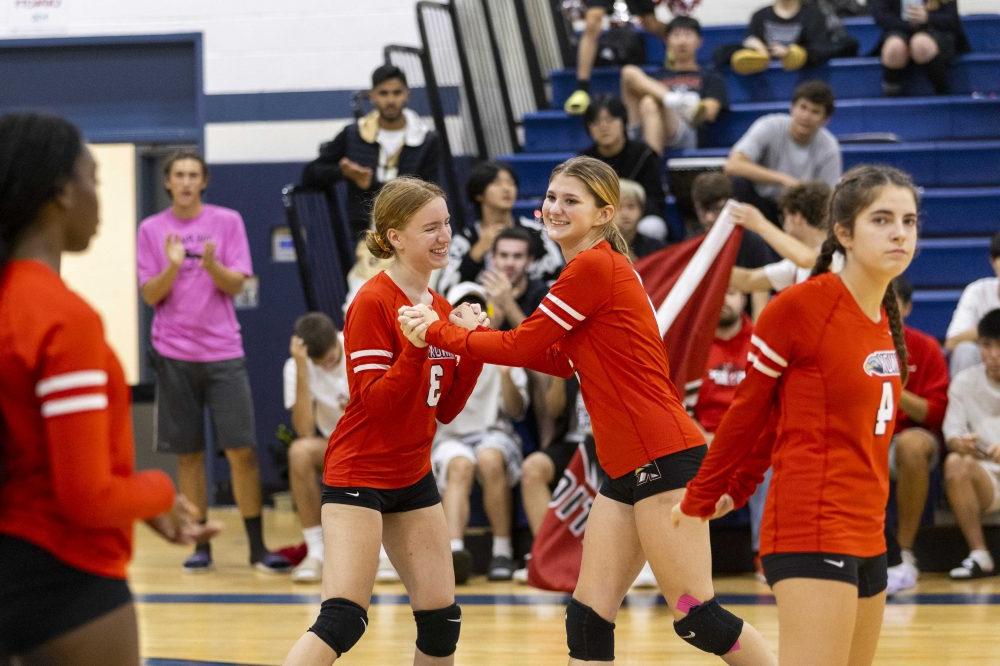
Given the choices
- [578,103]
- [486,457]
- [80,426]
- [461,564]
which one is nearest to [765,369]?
[80,426]

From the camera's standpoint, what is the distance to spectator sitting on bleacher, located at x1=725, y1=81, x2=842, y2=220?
788 centimetres

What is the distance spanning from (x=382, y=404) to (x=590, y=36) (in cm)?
649

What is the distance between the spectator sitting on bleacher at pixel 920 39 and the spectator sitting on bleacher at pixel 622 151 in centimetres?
229

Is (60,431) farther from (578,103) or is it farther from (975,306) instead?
(578,103)

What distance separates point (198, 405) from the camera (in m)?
7.42

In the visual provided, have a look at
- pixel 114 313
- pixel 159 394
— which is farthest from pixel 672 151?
pixel 114 313

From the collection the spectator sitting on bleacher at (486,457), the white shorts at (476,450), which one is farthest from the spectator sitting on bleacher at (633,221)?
the white shorts at (476,450)

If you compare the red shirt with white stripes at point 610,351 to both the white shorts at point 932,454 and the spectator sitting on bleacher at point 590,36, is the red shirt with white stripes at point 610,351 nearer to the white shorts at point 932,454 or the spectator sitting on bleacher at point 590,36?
the white shorts at point 932,454

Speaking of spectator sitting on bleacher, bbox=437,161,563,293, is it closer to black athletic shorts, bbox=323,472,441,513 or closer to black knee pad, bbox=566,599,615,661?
black athletic shorts, bbox=323,472,441,513

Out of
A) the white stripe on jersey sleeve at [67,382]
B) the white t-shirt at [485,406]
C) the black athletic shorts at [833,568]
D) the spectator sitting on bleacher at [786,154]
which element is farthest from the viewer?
the spectator sitting on bleacher at [786,154]

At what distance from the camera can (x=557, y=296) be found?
3688mm

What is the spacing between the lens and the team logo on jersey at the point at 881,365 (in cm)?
311

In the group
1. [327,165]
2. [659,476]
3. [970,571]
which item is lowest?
[970,571]

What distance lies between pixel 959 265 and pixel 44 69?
22.2 feet
